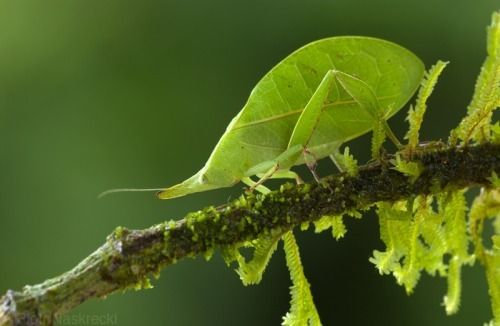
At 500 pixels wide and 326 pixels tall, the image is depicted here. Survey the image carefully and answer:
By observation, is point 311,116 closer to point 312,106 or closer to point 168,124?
point 312,106

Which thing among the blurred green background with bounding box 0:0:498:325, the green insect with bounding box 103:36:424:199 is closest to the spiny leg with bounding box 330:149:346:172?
the green insect with bounding box 103:36:424:199

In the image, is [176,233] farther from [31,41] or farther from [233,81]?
[31,41]

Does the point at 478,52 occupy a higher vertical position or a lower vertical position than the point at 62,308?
lower


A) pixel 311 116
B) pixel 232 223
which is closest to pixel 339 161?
pixel 311 116

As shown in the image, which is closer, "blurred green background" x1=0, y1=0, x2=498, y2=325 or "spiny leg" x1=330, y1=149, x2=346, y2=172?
"spiny leg" x1=330, y1=149, x2=346, y2=172

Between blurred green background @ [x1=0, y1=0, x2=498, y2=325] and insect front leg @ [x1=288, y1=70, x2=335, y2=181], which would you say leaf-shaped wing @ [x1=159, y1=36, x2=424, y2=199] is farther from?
blurred green background @ [x1=0, y1=0, x2=498, y2=325]

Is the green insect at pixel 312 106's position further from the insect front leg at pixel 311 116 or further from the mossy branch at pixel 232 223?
the mossy branch at pixel 232 223

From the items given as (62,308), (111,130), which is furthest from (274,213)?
(111,130)
